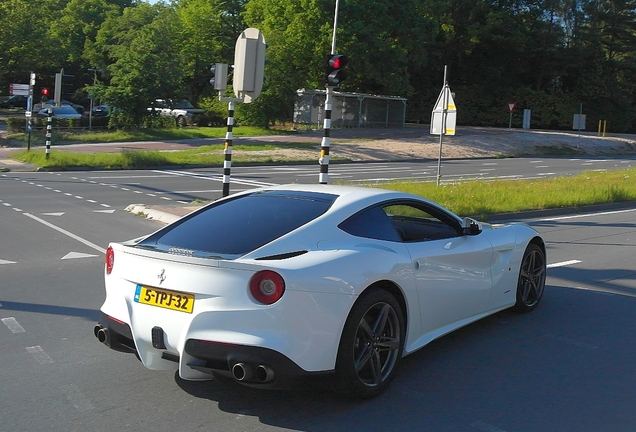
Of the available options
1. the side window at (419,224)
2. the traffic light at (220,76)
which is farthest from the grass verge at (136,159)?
the side window at (419,224)

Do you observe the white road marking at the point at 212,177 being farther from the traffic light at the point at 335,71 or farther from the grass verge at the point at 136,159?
the traffic light at the point at 335,71

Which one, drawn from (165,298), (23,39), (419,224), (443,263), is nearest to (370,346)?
(443,263)

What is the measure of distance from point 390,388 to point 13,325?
3.60 m

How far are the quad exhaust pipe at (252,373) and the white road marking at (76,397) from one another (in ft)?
3.64

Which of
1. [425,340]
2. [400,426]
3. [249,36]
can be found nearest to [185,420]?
[400,426]

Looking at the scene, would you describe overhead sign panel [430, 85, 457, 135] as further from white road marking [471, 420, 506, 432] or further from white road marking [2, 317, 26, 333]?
white road marking [471, 420, 506, 432]

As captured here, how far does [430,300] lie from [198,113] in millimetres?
47282

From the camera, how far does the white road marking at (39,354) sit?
19.1 feet

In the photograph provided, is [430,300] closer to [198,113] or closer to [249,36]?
[249,36]

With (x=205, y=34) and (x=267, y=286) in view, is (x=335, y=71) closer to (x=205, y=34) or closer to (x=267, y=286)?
Answer: (x=267, y=286)

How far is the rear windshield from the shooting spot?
203 inches

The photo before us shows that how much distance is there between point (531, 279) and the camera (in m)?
7.61

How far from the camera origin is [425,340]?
575cm

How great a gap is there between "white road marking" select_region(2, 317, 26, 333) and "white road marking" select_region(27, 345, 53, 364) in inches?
21.9
